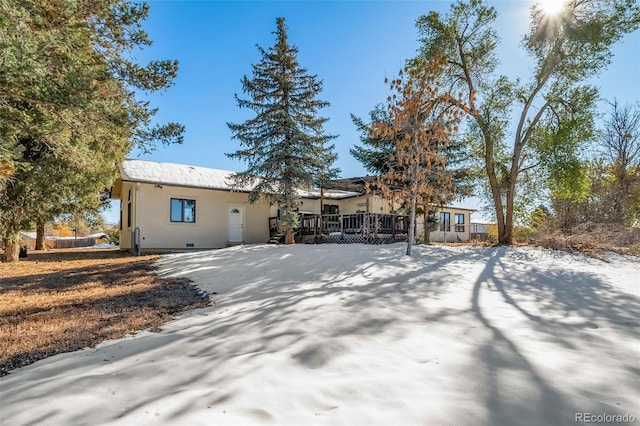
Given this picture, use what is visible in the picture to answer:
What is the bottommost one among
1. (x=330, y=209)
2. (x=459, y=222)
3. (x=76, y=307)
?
(x=76, y=307)

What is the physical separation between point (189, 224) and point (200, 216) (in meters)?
0.67

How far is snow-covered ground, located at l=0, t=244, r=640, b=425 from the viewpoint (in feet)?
6.54

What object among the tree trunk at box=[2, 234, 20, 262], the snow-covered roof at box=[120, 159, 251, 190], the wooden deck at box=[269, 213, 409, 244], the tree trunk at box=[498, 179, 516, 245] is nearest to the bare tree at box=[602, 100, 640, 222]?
the tree trunk at box=[498, 179, 516, 245]

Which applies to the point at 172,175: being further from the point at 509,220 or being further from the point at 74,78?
the point at 509,220

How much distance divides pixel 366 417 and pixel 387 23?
39.7ft

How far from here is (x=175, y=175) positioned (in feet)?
55.9

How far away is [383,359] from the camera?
2814 millimetres

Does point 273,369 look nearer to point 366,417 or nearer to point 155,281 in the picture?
point 366,417

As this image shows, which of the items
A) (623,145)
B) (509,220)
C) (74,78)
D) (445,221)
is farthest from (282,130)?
(445,221)

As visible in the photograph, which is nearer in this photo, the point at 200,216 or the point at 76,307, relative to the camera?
the point at 76,307

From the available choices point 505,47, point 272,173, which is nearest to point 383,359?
point 272,173

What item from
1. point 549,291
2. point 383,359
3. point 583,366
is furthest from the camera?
point 549,291

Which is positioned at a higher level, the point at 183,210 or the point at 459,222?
the point at 183,210

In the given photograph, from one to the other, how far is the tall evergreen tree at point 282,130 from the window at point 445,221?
13264 mm
